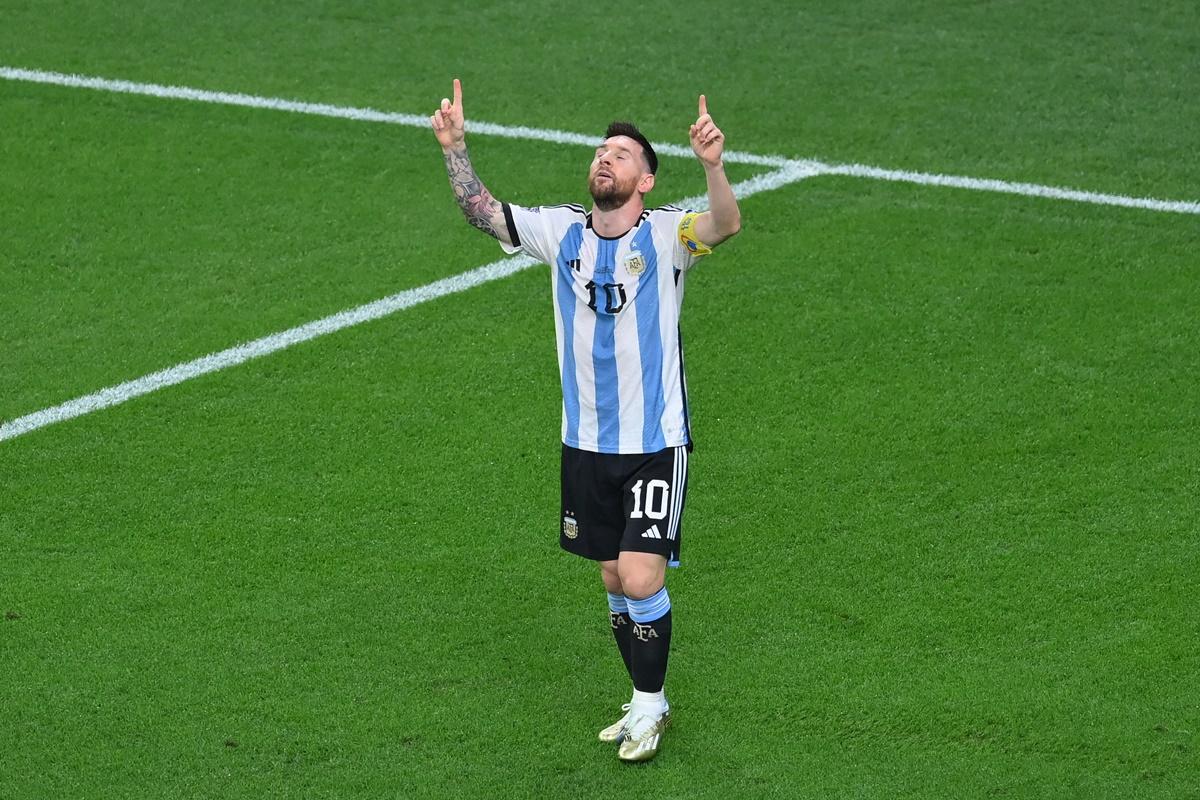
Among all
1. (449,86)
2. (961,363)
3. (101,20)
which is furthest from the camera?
(101,20)

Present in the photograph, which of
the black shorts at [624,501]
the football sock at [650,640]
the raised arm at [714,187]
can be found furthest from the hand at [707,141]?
the football sock at [650,640]

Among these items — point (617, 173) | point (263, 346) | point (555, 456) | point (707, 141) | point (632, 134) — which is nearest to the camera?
point (707, 141)

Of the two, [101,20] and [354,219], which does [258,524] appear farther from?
[101,20]

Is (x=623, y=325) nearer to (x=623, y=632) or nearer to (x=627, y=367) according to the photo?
(x=627, y=367)

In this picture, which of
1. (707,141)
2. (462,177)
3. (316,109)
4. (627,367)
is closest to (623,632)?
(627,367)

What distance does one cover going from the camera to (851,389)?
8.83 m

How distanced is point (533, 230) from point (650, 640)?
146 cm

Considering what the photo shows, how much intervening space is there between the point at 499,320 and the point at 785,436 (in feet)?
6.32

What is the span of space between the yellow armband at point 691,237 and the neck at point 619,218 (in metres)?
0.16

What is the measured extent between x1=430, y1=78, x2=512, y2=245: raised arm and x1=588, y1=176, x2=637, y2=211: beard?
461mm

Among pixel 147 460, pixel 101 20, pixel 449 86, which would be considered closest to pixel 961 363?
pixel 147 460

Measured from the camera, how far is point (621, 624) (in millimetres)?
6445

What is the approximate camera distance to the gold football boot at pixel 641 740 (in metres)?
6.18

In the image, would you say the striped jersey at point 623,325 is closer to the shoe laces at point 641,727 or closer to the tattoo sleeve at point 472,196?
the tattoo sleeve at point 472,196
